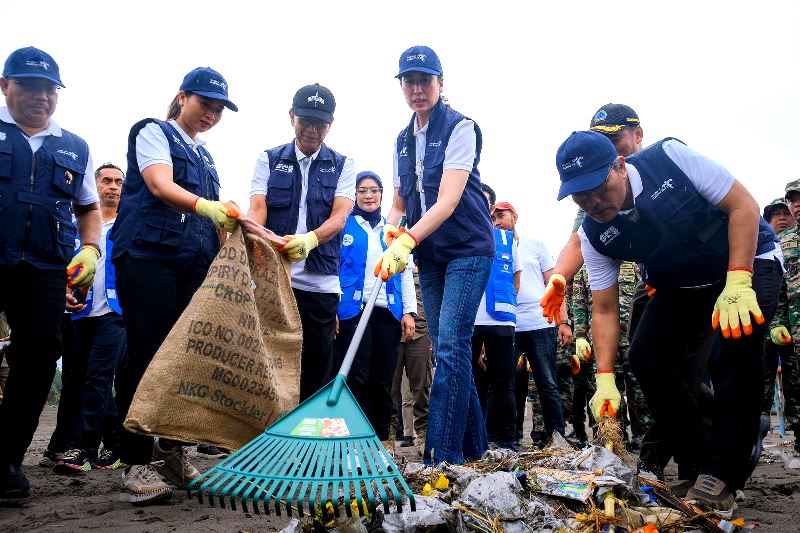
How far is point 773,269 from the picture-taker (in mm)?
3041

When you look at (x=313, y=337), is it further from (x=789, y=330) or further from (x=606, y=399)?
(x=789, y=330)

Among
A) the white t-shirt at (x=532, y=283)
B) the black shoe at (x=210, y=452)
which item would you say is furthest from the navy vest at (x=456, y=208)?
the white t-shirt at (x=532, y=283)

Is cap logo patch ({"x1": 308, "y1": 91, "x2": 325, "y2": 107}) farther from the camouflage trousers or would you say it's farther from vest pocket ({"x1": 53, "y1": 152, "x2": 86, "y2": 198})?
Answer: the camouflage trousers

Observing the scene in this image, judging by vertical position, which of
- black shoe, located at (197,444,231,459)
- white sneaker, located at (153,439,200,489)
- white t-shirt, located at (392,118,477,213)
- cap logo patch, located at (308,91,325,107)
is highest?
cap logo patch, located at (308,91,325,107)

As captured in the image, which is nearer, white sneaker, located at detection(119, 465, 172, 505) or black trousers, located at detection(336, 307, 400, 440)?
white sneaker, located at detection(119, 465, 172, 505)

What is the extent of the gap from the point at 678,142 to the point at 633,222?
0.44m

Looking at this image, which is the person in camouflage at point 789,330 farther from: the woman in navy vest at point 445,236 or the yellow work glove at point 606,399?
the woman in navy vest at point 445,236

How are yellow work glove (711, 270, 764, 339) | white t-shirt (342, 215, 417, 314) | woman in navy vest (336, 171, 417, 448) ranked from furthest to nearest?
white t-shirt (342, 215, 417, 314)
woman in navy vest (336, 171, 417, 448)
yellow work glove (711, 270, 764, 339)

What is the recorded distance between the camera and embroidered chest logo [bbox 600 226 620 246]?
3086mm

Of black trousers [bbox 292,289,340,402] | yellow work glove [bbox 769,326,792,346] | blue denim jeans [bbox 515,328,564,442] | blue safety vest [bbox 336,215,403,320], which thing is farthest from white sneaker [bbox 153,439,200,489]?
yellow work glove [bbox 769,326,792,346]

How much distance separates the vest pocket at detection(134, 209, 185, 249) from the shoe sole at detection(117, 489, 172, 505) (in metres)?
1.15

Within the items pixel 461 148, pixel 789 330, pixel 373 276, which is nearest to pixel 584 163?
pixel 461 148

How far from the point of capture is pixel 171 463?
10.4ft

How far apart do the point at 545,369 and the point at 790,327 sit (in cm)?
213
